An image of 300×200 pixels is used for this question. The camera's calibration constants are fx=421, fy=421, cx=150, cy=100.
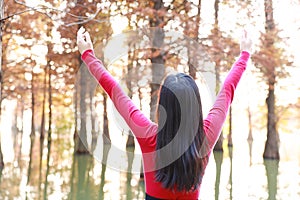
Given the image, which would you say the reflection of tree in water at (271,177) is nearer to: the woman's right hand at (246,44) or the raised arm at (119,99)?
the woman's right hand at (246,44)

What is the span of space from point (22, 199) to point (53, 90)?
16165 millimetres

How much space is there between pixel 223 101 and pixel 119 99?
42cm

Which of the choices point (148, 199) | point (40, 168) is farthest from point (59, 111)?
point (148, 199)

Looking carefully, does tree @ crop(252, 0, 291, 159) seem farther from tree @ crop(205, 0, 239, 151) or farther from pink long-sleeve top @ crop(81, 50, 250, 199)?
pink long-sleeve top @ crop(81, 50, 250, 199)

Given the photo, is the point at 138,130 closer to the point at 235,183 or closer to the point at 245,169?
the point at 235,183

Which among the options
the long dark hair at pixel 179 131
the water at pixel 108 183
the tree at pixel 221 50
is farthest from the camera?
the tree at pixel 221 50

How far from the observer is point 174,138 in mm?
1512

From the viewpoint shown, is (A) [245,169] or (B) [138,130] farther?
(A) [245,169]

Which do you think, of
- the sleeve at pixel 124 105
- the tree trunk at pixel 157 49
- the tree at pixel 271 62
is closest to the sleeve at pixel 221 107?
the sleeve at pixel 124 105

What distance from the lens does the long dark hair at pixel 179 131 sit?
1.50m

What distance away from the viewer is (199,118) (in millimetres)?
1518

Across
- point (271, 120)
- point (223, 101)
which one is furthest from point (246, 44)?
point (271, 120)

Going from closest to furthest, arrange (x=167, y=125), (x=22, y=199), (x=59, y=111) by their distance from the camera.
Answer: (x=167, y=125), (x=22, y=199), (x=59, y=111)

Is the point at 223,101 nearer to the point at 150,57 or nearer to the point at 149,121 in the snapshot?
the point at 149,121
